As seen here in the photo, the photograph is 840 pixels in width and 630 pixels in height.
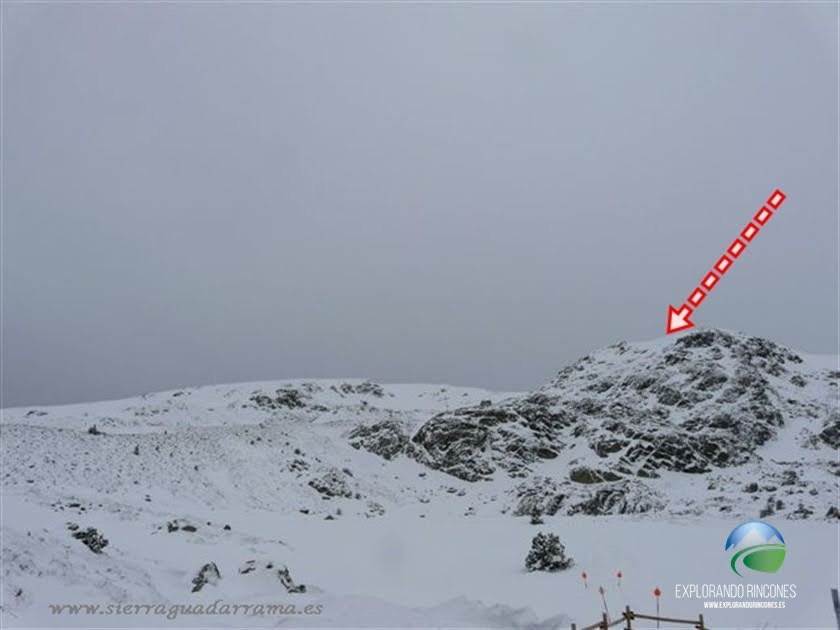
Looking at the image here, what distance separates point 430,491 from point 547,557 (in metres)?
21.7

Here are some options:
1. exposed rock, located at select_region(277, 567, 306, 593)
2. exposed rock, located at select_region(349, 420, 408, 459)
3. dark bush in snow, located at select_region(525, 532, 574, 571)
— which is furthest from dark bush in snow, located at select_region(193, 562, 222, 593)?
exposed rock, located at select_region(349, 420, 408, 459)

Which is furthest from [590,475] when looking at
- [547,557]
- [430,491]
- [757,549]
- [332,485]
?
[547,557]

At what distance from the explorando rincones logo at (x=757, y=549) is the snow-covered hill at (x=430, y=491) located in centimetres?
51

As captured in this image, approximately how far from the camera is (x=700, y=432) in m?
45.7

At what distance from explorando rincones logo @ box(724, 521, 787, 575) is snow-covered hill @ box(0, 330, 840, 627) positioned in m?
0.51

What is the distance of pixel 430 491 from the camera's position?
4191 cm

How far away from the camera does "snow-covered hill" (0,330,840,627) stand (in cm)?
1751

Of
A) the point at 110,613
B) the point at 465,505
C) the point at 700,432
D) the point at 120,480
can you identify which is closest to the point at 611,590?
the point at 110,613

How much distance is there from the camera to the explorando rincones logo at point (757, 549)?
19.0m

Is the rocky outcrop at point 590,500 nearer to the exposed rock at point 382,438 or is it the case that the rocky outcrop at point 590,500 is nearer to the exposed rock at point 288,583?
the exposed rock at point 382,438

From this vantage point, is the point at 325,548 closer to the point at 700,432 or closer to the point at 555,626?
the point at 555,626

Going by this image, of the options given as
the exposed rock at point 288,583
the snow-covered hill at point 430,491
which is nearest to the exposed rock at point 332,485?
the snow-covered hill at point 430,491

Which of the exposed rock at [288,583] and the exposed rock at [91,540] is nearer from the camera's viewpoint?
the exposed rock at [288,583]

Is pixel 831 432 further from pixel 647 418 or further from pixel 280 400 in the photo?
pixel 280 400
